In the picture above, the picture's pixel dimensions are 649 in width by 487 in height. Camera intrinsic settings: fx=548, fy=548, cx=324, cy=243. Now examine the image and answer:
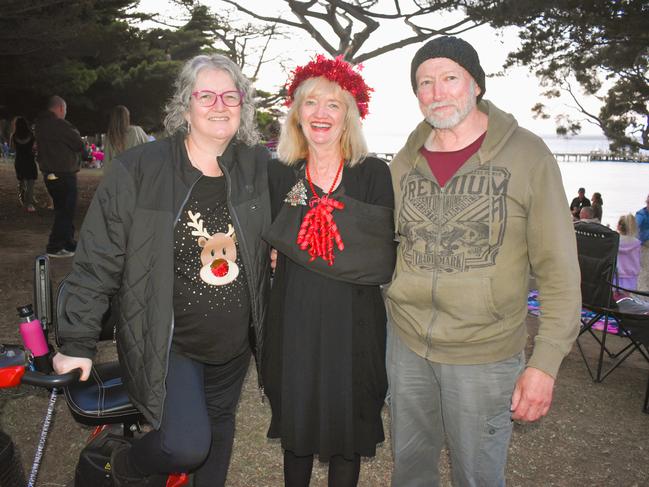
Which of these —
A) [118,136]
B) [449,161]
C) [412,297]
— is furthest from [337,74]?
[118,136]

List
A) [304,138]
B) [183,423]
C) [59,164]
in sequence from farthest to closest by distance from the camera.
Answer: [59,164], [304,138], [183,423]

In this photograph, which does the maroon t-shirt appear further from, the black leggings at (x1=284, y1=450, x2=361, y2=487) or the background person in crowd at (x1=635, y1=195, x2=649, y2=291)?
the background person in crowd at (x1=635, y1=195, x2=649, y2=291)

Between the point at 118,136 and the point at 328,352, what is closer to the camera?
the point at 328,352

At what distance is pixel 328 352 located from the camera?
243 cm

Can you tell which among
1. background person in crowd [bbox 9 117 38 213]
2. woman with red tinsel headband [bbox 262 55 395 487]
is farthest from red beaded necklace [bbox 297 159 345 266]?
background person in crowd [bbox 9 117 38 213]

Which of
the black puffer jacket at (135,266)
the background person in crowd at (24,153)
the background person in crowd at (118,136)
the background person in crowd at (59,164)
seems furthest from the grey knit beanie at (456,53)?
the background person in crowd at (24,153)

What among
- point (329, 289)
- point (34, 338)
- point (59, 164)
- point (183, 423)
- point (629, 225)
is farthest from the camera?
point (59, 164)

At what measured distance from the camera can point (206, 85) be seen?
244cm

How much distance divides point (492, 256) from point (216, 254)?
114 centimetres

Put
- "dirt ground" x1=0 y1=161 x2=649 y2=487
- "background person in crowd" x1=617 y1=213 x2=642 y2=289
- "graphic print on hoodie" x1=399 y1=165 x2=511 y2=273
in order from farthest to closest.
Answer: "background person in crowd" x1=617 y1=213 x2=642 y2=289 → "dirt ground" x1=0 y1=161 x2=649 y2=487 → "graphic print on hoodie" x1=399 y1=165 x2=511 y2=273

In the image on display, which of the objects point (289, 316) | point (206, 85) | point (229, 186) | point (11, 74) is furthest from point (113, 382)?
point (11, 74)

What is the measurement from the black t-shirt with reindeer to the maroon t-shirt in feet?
2.99

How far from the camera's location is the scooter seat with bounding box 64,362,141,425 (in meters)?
2.42

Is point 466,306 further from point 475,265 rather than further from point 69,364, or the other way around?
point 69,364
